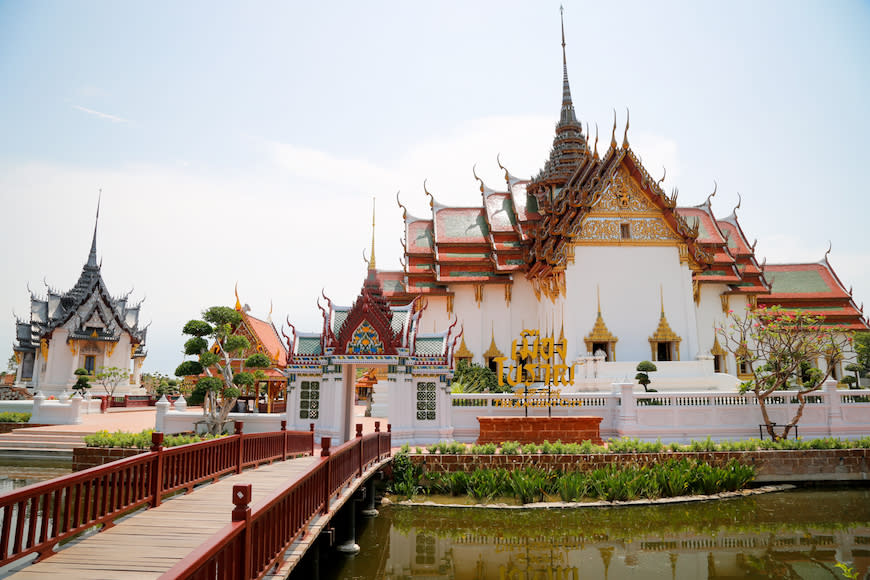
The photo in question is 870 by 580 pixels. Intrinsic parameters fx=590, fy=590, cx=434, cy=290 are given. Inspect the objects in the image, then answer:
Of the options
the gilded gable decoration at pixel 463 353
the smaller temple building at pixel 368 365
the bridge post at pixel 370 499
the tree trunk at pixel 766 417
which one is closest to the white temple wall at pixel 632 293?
the gilded gable decoration at pixel 463 353

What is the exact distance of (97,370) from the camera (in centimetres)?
3044

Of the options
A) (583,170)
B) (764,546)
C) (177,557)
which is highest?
(583,170)

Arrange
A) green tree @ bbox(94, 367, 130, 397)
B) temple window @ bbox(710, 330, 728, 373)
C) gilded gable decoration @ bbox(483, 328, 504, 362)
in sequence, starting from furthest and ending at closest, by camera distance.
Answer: green tree @ bbox(94, 367, 130, 397)
gilded gable decoration @ bbox(483, 328, 504, 362)
temple window @ bbox(710, 330, 728, 373)

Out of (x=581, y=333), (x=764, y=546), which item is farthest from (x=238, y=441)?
(x=581, y=333)

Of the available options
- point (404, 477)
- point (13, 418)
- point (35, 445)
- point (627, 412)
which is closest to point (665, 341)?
point (627, 412)

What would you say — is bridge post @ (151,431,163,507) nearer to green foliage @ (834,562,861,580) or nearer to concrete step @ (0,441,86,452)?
green foliage @ (834,562,861,580)

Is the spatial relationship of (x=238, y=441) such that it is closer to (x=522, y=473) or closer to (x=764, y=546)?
(x=522, y=473)

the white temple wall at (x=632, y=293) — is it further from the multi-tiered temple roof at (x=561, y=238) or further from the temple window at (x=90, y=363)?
the temple window at (x=90, y=363)

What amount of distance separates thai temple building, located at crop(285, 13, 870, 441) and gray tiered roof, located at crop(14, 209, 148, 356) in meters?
17.1

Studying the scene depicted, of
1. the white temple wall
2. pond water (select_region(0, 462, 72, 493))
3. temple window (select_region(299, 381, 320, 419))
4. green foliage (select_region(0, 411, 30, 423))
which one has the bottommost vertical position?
pond water (select_region(0, 462, 72, 493))

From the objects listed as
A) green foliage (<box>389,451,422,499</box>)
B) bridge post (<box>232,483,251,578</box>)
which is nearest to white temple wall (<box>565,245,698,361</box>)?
green foliage (<box>389,451,422,499</box>)

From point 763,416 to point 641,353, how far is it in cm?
666

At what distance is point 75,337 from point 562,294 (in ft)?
81.8

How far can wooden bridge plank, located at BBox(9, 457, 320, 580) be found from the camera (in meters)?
4.00
